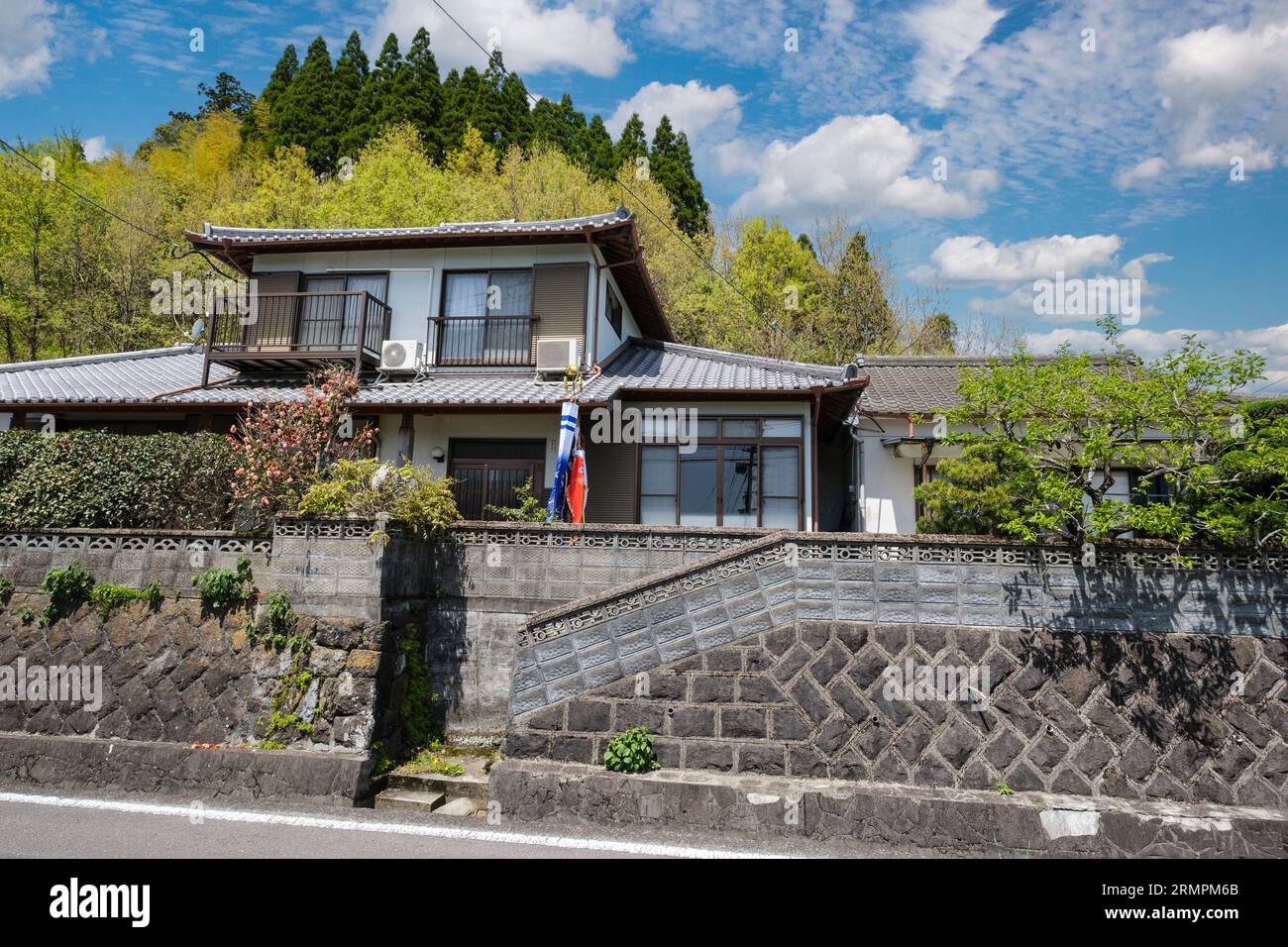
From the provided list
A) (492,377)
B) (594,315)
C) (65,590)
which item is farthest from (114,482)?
(594,315)

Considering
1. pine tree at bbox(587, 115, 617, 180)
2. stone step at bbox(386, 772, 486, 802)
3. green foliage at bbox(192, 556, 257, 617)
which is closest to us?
stone step at bbox(386, 772, 486, 802)

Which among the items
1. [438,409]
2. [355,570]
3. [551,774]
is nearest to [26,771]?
[355,570]

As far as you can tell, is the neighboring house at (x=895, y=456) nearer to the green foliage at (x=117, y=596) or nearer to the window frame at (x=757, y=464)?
the window frame at (x=757, y=464)

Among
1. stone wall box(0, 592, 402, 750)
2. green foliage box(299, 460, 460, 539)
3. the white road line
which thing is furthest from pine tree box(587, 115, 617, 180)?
the white road line

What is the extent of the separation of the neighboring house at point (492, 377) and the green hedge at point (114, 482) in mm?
3231

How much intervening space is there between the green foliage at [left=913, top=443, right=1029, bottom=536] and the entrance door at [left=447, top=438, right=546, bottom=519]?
661cm

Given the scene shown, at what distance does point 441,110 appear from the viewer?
1319 inches

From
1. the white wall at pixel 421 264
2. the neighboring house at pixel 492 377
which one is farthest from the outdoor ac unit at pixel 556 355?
the white wall at pixel 421 264

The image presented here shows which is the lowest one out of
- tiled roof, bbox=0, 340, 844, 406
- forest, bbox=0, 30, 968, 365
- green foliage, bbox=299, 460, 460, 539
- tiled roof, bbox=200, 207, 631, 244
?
green foliage, bbox=299, 460, 460, 539

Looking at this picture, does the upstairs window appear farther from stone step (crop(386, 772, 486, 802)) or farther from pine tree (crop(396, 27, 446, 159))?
pine tree (crop(396, 27, 446, 159))

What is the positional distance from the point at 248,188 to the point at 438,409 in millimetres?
24446

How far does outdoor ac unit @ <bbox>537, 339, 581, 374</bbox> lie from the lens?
1307 centimetres

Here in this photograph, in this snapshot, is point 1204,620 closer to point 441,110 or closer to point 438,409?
point 438,409

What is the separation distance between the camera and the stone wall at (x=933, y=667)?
6.65 m
